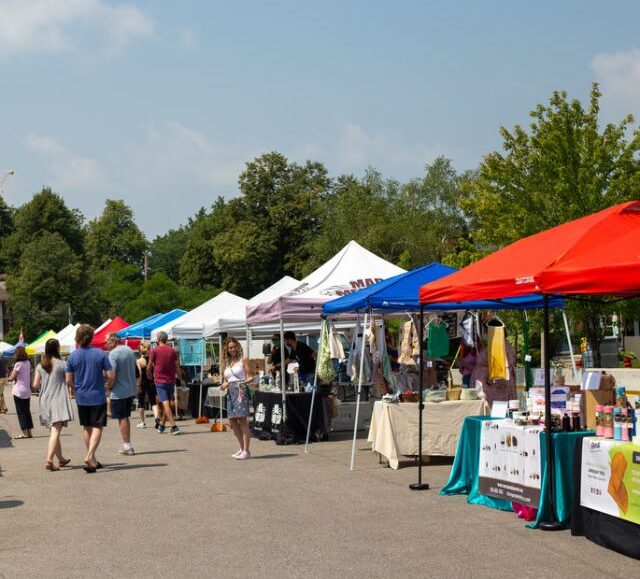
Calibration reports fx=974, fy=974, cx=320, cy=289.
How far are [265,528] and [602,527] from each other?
2861 mm

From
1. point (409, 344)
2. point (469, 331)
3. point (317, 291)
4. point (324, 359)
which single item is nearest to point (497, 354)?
point (469, 331)

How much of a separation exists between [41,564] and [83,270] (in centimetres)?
7257

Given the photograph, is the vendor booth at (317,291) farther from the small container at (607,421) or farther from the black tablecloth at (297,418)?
the small container at (607,421)

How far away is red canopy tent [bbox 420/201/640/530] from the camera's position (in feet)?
25.9

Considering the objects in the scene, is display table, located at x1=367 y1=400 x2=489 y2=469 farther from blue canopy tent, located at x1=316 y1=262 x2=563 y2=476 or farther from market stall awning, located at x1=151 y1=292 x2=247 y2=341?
market stall awning, located at x1=151 y1=292 x2=247 y2=341

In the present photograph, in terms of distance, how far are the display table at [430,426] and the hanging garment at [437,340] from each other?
2126 millimetres

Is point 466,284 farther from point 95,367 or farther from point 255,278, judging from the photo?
point 255,278

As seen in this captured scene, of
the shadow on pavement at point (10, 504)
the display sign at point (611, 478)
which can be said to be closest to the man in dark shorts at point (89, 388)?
the shadow on pavement at point (10, 504)

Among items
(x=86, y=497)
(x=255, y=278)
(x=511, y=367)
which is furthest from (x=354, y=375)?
(x=255, y=278)

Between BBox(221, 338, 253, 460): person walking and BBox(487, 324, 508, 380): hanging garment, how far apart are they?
3.38m

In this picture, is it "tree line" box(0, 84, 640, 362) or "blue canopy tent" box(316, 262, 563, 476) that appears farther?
"tree line" box(0, 84, 640, 362)

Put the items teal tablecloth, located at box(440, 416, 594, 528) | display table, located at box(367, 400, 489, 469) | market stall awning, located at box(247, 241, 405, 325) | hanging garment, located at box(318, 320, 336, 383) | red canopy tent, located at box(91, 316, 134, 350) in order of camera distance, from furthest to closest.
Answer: red canopy tent, located at box(91, 316, 134, 350)
market stall awning, located at box(247, 241, 405, 325)
hanging garment, located at box(318, 320, 336, 383)
display table, located at box(367, 400, 489, 469)
teal tablecloth, located at box(440, 416, 594, 528)

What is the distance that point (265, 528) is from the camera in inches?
337

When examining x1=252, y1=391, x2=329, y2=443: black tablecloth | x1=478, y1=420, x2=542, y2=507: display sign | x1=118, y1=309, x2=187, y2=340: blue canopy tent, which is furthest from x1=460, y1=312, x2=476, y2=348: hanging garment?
x1=118, y1=309, x2=187, y2=340: blue canopy tent
